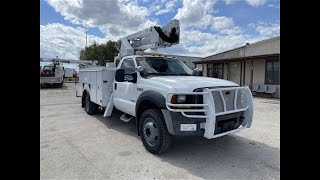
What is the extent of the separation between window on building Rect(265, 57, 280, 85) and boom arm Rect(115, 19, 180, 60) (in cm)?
1152

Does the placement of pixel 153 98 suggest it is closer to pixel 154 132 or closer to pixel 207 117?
pixel 154 132

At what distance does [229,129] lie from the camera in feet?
13.7

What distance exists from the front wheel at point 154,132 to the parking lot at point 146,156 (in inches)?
6.8

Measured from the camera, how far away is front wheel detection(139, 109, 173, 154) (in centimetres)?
413

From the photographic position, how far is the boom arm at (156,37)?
666 cm

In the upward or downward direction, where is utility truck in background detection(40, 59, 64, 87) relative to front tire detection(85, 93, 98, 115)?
upward

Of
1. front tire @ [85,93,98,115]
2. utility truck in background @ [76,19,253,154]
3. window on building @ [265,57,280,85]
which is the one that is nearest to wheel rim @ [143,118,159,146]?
utility truck in background @ [76,19,253,154]

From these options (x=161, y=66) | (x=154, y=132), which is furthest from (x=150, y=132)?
(x=161, y=66)

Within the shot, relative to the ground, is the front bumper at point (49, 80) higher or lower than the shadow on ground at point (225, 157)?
higher

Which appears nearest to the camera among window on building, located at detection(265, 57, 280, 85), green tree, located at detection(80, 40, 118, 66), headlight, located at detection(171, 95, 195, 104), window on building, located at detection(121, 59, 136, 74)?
headlight, located at detection(171, 95, 195, 104)

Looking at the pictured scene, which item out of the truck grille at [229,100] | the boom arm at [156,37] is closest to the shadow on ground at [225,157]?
the truck grille at [229,100]

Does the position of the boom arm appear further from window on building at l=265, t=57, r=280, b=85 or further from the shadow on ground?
window on building at l=265, t=57, r=280, b=85

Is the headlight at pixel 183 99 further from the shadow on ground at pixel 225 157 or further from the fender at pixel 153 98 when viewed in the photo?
the shadow on ground at pixel 225 157
